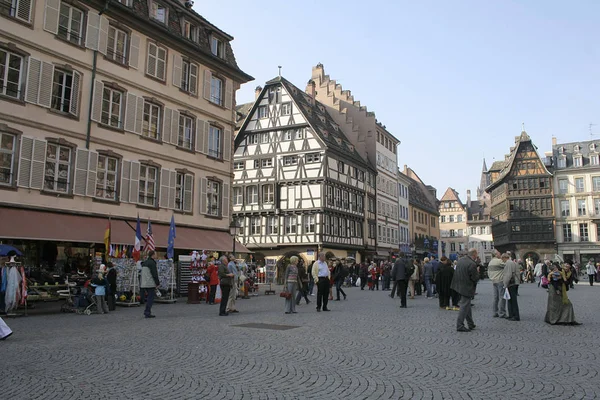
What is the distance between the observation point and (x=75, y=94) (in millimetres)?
22078

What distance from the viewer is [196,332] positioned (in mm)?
11344

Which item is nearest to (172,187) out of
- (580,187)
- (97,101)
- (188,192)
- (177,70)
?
(188,192)

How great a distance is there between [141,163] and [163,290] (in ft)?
22.8

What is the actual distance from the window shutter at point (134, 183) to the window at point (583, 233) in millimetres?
60270

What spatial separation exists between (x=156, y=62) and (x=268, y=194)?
74.7ft

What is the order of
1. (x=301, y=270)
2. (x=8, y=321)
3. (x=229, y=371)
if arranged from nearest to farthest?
1. (x=229, y=371)
2. (x=8, y=321)
3. (x=301, y=270)

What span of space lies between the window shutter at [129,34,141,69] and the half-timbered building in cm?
2269

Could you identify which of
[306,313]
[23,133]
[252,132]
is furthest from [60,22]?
[252,132]

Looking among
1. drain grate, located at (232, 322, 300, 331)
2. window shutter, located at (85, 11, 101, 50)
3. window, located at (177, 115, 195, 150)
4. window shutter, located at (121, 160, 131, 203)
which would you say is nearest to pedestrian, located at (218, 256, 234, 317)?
drain grate, located at (232, 322, 300, 331)

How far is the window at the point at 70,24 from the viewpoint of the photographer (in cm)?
2172

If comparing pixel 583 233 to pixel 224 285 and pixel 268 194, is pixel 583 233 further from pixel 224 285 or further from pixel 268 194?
pixel 224 285

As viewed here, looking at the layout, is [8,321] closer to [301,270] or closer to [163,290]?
[163,290]

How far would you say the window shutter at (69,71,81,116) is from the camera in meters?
21.9

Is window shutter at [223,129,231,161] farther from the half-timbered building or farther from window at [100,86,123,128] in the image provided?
the half-timbered building
